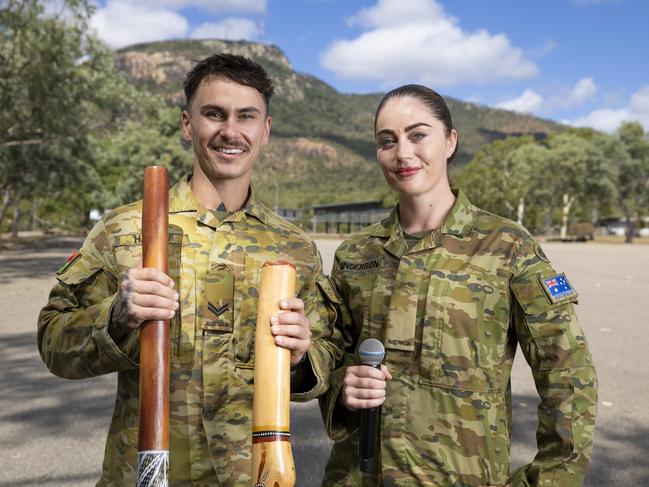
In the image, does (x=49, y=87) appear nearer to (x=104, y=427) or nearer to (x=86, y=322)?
(x=104, y=427)

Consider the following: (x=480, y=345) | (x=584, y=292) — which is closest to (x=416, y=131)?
(x=480, y=345)

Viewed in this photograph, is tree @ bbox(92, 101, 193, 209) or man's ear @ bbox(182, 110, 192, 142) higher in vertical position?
tree @ bbox(92, 101, 193, 209)

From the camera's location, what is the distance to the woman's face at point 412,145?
233cm

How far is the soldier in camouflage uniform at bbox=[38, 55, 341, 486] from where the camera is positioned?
2.10 metres

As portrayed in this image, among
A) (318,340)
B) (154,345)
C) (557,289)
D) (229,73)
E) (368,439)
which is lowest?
(368,439)

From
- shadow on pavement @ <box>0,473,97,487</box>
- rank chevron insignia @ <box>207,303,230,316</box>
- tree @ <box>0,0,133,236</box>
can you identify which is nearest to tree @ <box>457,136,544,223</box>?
tree @ <box>0,0,133,236</box>

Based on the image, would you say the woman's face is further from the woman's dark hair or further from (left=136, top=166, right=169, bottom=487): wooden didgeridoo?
(left=136, top=166, right=169, bottom=487): wooden didgeridoo

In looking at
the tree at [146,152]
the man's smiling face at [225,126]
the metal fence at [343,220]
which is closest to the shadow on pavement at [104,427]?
the man's smiling face at [225,126]

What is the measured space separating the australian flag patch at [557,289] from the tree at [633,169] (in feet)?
202

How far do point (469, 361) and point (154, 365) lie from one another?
1.10 meters

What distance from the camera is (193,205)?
7.68 ft

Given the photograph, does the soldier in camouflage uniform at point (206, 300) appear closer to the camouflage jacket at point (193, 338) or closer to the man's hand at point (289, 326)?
the camouflage jacket at point (193, 338)

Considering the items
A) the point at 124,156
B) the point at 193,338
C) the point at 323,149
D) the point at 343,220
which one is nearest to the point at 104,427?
the point at 193,338

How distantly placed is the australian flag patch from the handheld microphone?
0.61 metres
